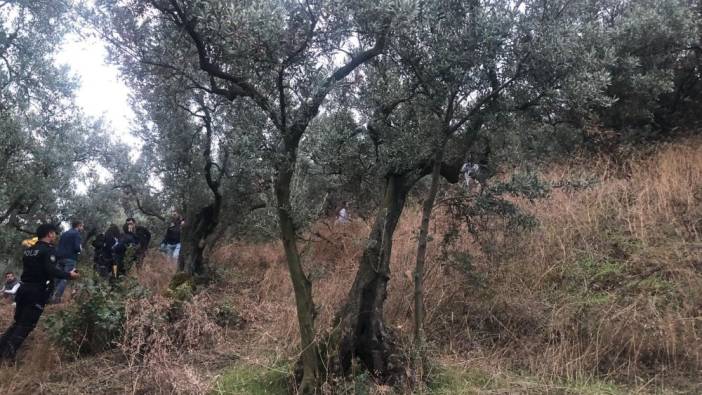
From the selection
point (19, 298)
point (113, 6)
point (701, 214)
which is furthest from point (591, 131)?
point (19, 298)

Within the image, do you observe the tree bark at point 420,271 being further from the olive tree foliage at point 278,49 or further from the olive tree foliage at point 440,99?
the olive tree foliage at point 278,49

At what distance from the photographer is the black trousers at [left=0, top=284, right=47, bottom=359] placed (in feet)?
21.2

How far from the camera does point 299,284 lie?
15.9 ft

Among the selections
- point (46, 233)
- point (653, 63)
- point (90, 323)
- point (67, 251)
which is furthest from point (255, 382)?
point (653, 63)

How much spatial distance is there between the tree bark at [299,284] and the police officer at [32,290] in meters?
3.63

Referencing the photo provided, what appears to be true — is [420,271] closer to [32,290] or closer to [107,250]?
[32,290]

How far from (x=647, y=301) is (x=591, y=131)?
4.73 m

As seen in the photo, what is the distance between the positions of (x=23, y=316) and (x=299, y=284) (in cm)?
410

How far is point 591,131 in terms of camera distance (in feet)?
32.4

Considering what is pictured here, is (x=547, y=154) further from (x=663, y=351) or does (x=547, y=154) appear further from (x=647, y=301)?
(x=663, y=351)

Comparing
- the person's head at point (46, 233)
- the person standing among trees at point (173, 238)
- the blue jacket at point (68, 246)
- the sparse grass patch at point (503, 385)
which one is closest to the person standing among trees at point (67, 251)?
the blue jacket at point (68, 246)

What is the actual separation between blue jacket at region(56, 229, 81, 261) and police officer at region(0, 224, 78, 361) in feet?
12.7

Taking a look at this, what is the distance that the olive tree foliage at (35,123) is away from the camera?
25.7 feet

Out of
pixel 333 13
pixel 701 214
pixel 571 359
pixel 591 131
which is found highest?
pixel 591 131
